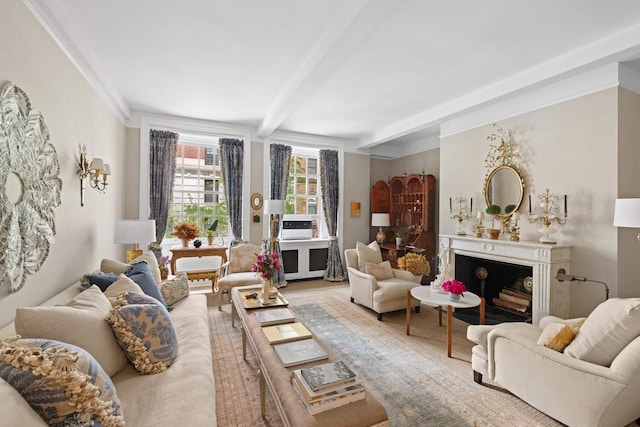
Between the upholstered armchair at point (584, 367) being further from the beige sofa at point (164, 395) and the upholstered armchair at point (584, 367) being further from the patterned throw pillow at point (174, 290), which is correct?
the patterned throw pillow at point (174, 290)

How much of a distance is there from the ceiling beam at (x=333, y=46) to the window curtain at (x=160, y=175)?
2177 mm

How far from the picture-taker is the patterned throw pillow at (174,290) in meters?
2.86

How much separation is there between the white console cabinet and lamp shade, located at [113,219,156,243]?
8.16 feet

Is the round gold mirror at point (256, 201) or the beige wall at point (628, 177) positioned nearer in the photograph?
the beige wall at point (628, 177)

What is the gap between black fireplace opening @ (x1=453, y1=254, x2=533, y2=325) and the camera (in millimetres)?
3623

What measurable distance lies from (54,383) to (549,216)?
4265 mm

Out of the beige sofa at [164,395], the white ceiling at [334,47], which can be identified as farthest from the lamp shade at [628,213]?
the beige sofa at [164,395]

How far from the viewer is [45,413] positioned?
1.02m

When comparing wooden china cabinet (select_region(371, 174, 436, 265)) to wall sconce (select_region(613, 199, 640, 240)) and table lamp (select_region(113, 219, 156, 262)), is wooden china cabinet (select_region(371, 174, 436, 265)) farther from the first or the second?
table lamp (select_region(113, 219, 156, 262))

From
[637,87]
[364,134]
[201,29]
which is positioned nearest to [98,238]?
[201,29]

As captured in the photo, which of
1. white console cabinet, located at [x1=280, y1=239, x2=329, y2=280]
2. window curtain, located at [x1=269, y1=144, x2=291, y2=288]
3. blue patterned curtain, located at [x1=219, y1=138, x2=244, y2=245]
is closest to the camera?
blue patterned curtain, located at [x1=219, y1=138, x2=244, y2=245]

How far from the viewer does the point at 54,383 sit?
1.04 metres

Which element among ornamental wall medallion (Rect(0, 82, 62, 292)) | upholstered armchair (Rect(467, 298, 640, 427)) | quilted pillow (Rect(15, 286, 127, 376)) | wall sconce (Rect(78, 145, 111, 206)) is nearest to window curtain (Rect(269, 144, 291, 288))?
wall sconce (Rect(78, 145, 111, 206))

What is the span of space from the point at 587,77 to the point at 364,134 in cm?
348
